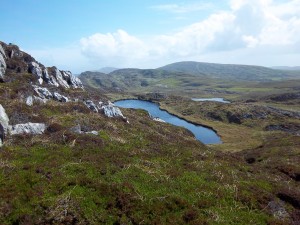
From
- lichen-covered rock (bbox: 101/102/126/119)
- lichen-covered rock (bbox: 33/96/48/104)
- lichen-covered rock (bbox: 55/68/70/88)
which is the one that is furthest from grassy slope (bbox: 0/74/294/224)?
lichen-covered rock (bbox: 55/68/70/88)

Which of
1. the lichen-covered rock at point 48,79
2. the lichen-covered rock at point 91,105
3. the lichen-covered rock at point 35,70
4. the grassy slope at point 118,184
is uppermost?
the lichen-covered rock at point 35,70

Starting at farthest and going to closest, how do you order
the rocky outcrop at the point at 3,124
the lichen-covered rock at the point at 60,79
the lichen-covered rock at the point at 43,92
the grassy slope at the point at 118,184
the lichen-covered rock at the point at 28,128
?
the lichen-covered rock at the point at 60,79
the lichen-covered rock at the point at 43,92
the lichen-covered rock at the point at 28,128
the rocky outcrop at the point at 3,124
the grassy slope at the point at 118,184

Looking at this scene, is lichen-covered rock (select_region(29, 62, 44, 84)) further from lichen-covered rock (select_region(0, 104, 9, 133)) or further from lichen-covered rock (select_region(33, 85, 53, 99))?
lichen-covered rock (select_region(0, 104, 9, 133))

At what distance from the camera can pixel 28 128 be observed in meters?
35.8

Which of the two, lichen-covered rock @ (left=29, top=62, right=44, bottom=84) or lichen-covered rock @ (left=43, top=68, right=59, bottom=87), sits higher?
lichen-covered rock @ (left=29, top=62, right=44, bottom=84)

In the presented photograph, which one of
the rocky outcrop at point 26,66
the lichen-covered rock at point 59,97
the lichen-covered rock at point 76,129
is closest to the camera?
the lichen-covered rock at point 76,129

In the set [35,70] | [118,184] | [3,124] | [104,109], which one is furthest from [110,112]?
[118,184]

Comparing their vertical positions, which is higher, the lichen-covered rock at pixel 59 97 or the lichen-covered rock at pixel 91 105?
the lichen-covered rock at pixel 59 97

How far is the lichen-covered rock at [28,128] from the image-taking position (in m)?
34.7

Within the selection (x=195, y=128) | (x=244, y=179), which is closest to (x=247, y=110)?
(x=195, y=128)

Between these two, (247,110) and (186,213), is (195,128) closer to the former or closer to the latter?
(247,110)

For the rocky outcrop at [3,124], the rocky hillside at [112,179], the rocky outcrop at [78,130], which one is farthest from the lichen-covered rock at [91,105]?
the rocky outcrop at [3,124]

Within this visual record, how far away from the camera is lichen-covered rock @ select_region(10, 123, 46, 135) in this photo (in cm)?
3466

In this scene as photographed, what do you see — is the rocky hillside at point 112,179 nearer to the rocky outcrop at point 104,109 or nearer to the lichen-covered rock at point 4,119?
the lichen-covered rock at point 4,119
